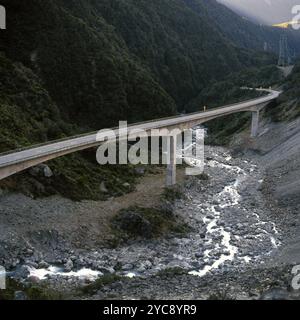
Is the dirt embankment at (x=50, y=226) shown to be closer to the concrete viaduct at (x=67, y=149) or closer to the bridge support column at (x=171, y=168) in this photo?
the concrete viaduct at (x=67, y=149)

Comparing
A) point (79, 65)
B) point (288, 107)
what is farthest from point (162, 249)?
point (288, 107)

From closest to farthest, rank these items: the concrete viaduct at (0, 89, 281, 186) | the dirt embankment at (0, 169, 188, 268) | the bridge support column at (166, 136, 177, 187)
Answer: the dirt embankment at (0, 169, 188, 268) < the concrete viaduct at (0, 89, 281, 186) < the bridge support column at (166, 136, 177, 187)

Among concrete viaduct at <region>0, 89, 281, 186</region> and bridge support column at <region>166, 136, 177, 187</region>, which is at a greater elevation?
concrete viaduct at <region>0, 89, 281, 186</region>

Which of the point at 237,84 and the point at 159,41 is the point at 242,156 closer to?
the point at 237,84

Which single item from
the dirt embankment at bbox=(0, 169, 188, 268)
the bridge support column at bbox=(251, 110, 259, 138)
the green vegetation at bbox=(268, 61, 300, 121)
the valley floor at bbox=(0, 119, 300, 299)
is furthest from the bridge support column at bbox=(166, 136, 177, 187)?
the bridge support column at bbox=(251, 110, 259, 138)

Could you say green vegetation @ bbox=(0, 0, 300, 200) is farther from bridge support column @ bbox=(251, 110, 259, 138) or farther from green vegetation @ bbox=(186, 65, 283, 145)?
bridge support column @ bbox=(251, 110, 259, 138)

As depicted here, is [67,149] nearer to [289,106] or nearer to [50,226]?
[50,226]
